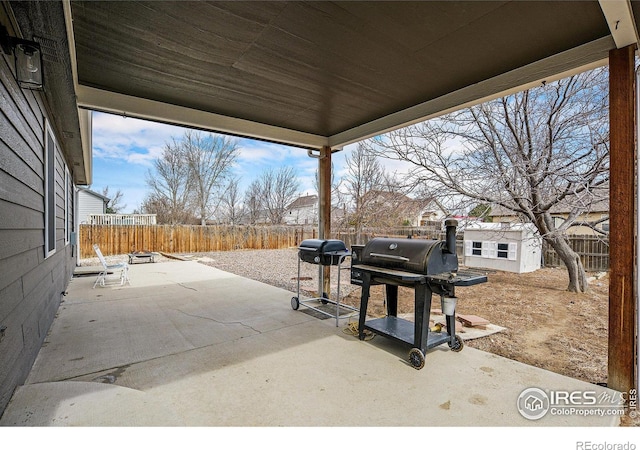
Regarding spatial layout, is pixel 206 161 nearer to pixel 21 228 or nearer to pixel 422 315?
pixel 21 228

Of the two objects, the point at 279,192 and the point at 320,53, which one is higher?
the point at 279,192

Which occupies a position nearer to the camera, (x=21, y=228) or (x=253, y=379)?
(x=21, y=228)

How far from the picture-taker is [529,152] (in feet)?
22.1

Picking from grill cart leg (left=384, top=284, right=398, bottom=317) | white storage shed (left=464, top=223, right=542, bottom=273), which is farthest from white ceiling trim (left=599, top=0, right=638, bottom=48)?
white storage shed (left=464, top=223, right=542, bottom=273)

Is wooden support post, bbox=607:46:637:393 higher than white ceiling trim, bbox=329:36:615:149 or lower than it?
lower

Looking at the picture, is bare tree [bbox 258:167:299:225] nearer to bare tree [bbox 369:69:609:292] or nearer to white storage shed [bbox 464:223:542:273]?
white storage shed [bbox 464:223:542:273]

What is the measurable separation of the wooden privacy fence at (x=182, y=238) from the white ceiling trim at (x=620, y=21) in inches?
581

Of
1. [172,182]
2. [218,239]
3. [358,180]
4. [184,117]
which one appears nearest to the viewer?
[184,117]

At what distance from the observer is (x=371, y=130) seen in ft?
15.7

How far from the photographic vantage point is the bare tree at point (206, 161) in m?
20.3

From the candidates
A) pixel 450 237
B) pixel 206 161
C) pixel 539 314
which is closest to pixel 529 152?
pixel 539 314

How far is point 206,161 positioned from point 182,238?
23.1ft

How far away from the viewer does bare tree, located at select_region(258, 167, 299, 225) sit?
2539cm

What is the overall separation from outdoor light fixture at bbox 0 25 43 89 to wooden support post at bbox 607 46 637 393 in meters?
4.04
